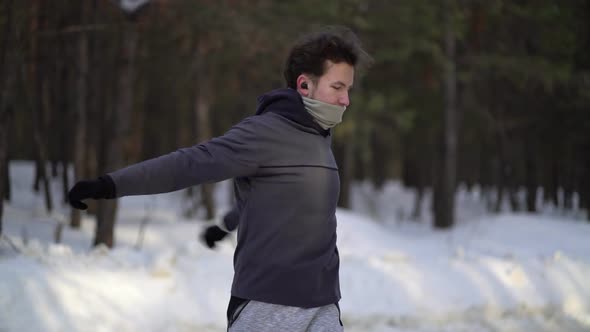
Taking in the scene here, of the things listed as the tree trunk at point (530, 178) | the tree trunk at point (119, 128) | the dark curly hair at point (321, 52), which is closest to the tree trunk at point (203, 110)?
the tree trunk at point (119, 128)

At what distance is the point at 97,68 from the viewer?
16125 millimetres

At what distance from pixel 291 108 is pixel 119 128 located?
29.7 ft

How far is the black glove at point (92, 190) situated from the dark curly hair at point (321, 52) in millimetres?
862

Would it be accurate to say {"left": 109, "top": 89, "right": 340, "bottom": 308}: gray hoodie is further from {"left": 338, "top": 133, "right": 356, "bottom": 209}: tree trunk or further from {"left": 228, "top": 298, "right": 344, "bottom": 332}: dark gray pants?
{"left": 338, "top": 133, "right": 356, "bottom": 209}: tree trunk

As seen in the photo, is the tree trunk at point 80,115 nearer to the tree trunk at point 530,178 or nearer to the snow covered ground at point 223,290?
the snow covered ground at point 223,290

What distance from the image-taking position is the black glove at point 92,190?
232 cm

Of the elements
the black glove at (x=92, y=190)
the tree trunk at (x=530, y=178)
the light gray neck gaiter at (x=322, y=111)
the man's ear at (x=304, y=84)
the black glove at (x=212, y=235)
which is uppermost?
the man's ear at (x=304, y=84)

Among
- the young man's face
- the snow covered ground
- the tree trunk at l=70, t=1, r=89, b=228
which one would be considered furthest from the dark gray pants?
the tree trunk at l=70, t=1, r=89, b=228

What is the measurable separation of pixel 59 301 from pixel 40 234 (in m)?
8.09

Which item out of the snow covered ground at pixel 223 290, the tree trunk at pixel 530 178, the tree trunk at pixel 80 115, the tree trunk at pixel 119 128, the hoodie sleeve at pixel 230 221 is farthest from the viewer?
the tree trunk at pixel 530 178

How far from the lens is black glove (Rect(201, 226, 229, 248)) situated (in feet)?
10.9

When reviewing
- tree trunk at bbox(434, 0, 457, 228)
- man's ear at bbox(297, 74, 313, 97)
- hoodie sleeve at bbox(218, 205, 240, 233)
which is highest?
man's ear at bbox(297, 74, 313, 97)

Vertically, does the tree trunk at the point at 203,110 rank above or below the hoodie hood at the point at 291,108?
below

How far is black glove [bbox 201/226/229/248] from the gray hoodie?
0.64 metres
